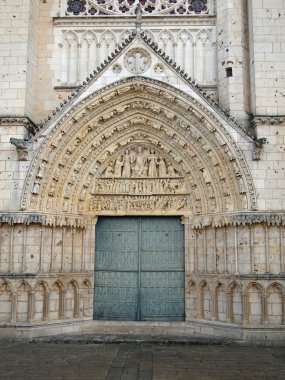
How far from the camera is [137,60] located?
10.1 meters

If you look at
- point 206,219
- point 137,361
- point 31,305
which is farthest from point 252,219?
point 31,305

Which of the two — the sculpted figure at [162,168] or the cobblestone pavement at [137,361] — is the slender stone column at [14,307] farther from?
the sculpted figure at [162,168]

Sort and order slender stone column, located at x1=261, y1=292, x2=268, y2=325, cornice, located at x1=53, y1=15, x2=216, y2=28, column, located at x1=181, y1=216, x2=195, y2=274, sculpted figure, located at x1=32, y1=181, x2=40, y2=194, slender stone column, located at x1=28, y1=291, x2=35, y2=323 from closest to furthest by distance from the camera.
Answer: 1. slender stone column, located at x1=261, y1=292, x2=268, y2=325
2. slender stone column, located at x1=28, y1=291, x2=35, y2=323
3. sculpted figure, located at x1=32, y1=181, x2=40, y2=194
4. column, located at x1=181, y1=216, x2=195, y2=274
5. cornice, located at x1=53, y1=15, x2=216, y2=28

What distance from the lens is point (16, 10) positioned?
10.4 metres

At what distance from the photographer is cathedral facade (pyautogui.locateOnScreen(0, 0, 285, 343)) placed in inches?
371

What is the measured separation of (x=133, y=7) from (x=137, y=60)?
2164mm

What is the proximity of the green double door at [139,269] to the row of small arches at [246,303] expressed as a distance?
40.1 inches

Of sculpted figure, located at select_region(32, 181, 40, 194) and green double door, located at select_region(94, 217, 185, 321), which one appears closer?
sculpted figure, located at select_region(32, 181, 40, 194)

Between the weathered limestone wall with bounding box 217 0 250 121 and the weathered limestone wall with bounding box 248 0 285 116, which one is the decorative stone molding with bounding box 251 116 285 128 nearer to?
the weathered limestone wall with bounding box 248 0 285 116

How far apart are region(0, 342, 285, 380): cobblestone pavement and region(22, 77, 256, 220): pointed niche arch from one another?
2.98 metres

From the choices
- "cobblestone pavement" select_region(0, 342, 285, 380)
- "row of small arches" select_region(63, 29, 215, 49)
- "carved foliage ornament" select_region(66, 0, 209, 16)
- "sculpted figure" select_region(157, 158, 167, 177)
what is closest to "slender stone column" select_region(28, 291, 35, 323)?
"cobblestone pavement" select_region(0, 342, 285, 380)

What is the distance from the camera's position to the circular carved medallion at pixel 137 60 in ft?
32.9

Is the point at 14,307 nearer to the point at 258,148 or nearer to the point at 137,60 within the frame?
the point at 137,60

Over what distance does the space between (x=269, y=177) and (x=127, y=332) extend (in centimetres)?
476
